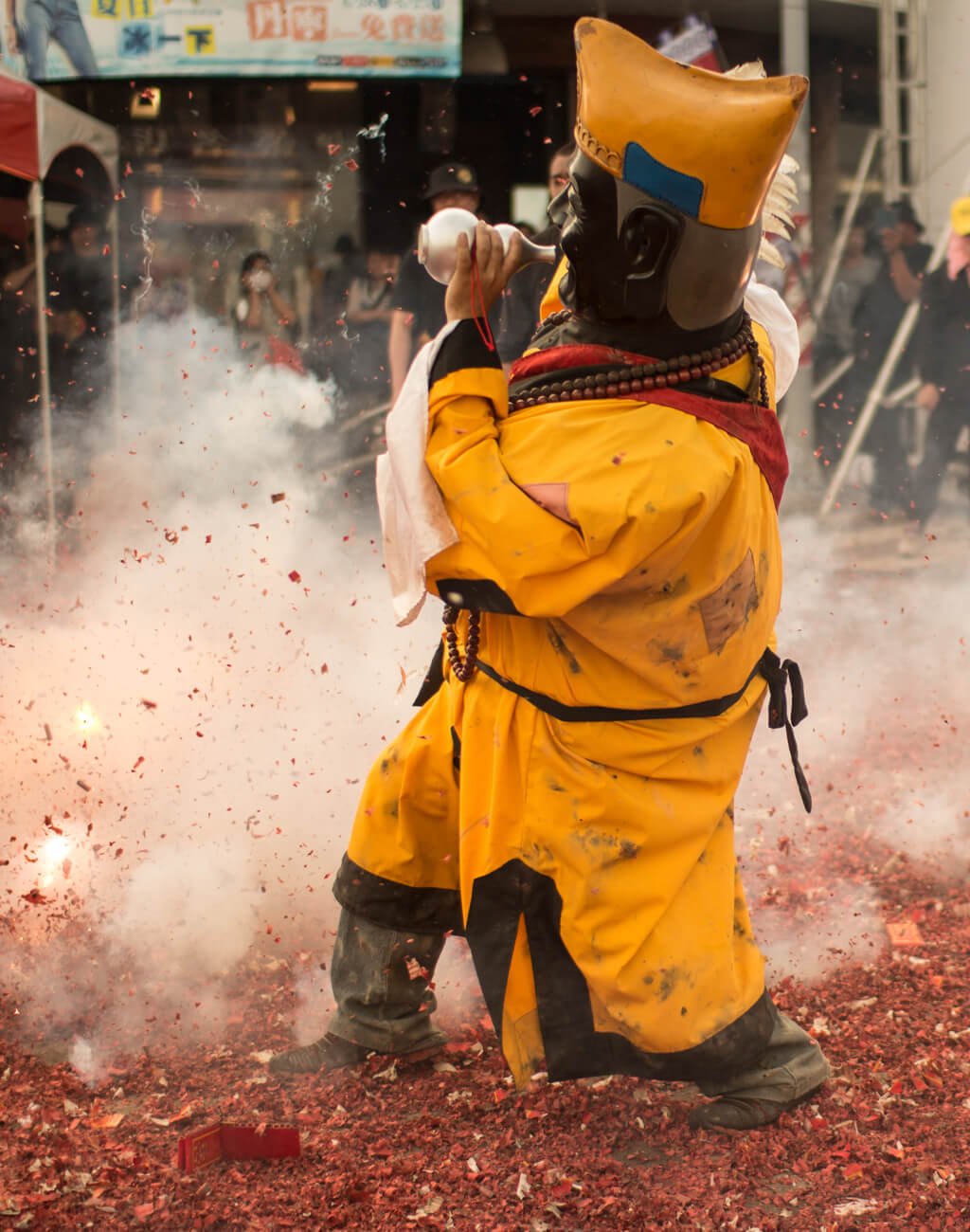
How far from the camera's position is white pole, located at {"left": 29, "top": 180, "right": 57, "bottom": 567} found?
5793 millimetres

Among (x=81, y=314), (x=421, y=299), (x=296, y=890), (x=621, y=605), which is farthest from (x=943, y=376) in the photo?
(x=621, y=605)

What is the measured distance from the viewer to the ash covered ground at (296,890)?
234 centimetres

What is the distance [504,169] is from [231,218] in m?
2.21

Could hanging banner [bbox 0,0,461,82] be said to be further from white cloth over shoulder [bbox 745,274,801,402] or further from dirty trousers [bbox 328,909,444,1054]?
dirty trousers [bbox 328,909,444,1054]

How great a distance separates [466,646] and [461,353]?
0.58 m

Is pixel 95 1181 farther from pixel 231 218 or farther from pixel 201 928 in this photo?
pixel 231 218

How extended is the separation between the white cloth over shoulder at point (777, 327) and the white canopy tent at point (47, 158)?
3572 millimetres

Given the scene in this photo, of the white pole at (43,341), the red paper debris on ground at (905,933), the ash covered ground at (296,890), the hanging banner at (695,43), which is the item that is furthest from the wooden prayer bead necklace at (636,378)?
the hanging banner at (695,43)

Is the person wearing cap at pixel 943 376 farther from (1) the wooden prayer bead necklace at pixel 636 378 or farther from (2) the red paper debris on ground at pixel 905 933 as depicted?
(1) the wooden prayer bead necklace at pixel 636 378

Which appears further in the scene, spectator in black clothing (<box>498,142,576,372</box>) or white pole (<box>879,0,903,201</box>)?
white pole (<box>879,0,903,201</box>)

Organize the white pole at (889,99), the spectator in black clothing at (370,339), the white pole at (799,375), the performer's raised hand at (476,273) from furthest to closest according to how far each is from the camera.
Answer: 1. the white pole at (889,99)
2. the white pole at (799,375)
3. the spectator in black clothing at (370,339)
4. the performer's raised hand at (476,273)

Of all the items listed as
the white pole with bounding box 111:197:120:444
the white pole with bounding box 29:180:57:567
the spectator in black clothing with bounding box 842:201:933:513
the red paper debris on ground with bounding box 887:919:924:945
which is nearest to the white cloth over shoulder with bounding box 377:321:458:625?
the red paper debris on ground with bounding box 887:919:924:945

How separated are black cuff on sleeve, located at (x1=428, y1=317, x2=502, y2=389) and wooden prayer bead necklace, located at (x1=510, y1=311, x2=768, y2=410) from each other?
115mm

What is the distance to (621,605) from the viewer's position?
2.03 m
